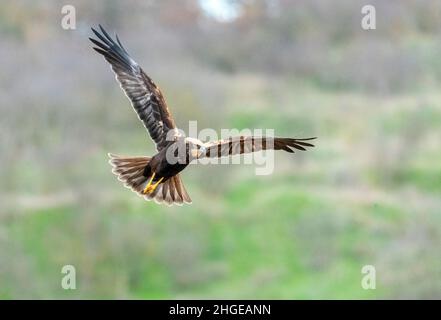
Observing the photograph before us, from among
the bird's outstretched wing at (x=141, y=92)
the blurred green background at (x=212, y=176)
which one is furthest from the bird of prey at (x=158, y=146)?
the blurred green background at (x=212, y=176)

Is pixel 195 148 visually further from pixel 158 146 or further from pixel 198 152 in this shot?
pixel 158 146

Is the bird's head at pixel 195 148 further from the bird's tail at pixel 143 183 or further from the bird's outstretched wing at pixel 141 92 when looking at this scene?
the bird's tail at pixel 143 183

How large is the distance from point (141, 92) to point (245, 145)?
6.03 ft

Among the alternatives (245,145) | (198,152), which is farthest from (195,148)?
(245,145)

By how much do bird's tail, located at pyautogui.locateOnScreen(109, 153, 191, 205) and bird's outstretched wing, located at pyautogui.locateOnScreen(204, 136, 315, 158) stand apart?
1070 millimetres

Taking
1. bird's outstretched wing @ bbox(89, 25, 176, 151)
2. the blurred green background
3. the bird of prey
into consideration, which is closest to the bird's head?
the bird of prey

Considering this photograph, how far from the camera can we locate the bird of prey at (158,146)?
10.5m

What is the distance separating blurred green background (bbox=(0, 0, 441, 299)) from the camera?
89.1ft

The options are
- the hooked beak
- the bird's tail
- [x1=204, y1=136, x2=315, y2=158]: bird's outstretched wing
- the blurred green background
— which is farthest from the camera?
the blurred green background

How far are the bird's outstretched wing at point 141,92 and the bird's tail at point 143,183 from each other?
344 millimetres

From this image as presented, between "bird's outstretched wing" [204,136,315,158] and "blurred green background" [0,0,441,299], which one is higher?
"blurred green background" [0,0,441,299]

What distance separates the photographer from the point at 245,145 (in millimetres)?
10461

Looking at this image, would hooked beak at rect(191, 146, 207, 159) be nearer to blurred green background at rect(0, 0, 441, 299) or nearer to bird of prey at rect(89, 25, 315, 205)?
bird of prey at rect(89, 25, 315, 205)
